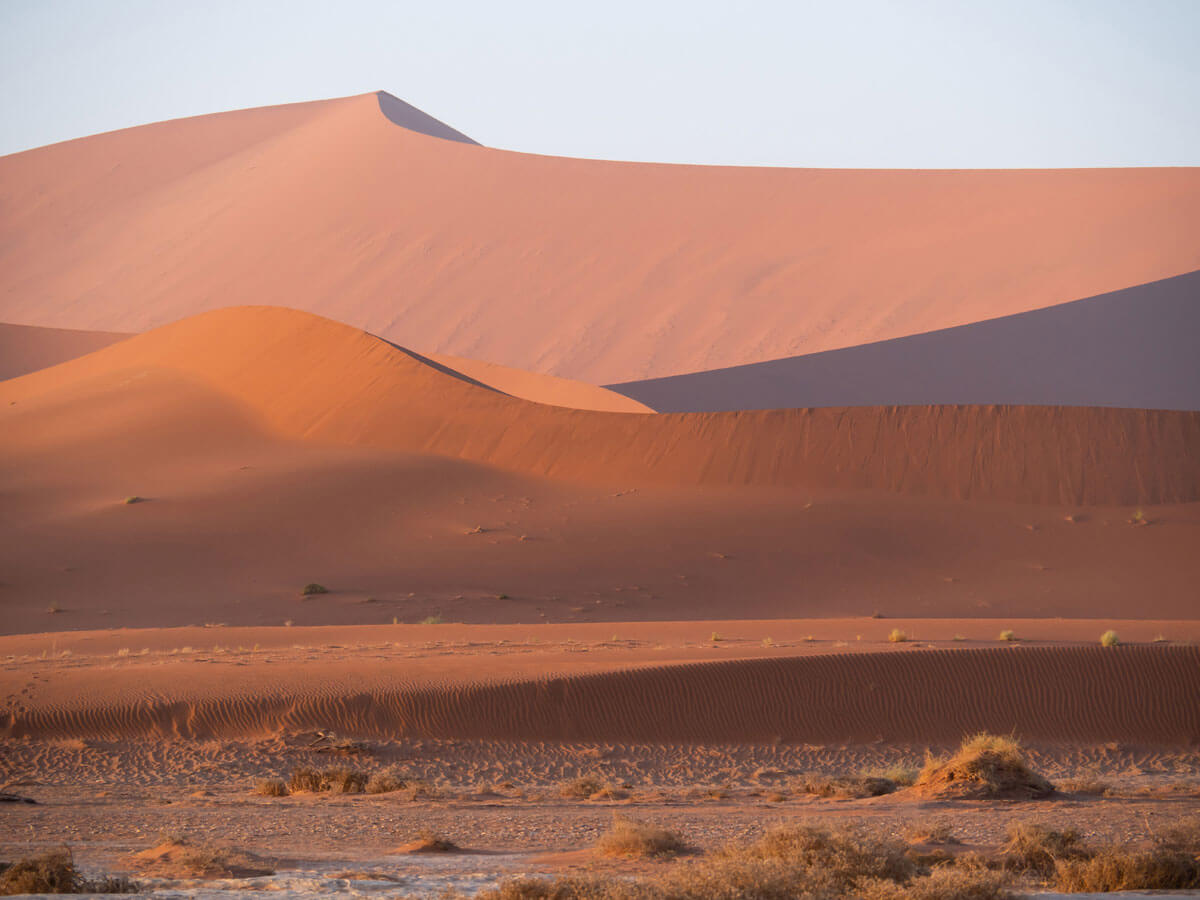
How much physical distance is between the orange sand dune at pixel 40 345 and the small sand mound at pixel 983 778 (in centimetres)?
6027

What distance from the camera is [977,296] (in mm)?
56562

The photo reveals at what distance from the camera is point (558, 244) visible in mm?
71875

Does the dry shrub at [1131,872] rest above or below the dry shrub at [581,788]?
above

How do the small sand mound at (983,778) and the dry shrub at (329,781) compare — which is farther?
the dry shrub at (329,781)

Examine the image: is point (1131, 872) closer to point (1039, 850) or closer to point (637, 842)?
point (1039, 850)

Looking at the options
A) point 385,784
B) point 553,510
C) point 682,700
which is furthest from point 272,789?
point 553,510

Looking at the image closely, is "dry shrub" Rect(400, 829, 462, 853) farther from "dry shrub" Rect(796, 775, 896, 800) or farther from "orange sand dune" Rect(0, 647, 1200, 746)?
"orange sand dune" Rect(0, 647, 1200, 746)

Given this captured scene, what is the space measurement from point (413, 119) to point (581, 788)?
320ft

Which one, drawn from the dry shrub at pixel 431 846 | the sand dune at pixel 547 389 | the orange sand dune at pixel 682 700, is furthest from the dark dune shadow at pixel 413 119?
the dry shrub at pixel 431 846

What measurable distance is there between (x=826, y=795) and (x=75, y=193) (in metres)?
91.2

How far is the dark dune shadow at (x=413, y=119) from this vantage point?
99000mm

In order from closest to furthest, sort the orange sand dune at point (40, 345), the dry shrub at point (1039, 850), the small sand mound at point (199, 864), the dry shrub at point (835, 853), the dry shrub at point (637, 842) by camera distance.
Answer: the dry shrub at point (835, 853), the small sand mound at point (199, 864), the dry shrub at point (1039, 850), the dry shrub at point (637, 842), the orange sand dune at point (40, 345)

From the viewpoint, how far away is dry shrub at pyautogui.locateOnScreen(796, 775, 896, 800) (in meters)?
10.9

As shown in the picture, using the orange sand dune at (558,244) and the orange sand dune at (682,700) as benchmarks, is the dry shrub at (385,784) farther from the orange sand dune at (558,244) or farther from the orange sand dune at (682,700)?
the orange sand dune at (558,244)
